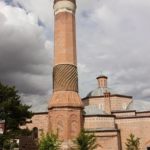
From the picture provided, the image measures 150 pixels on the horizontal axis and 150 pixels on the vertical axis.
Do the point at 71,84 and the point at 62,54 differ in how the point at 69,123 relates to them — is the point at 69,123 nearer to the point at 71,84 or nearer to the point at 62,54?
the point at 71,84

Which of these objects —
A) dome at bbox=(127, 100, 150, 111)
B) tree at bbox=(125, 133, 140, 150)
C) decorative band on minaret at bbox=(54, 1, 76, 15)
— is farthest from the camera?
dome at bbox=(127, 100, 150, 111)

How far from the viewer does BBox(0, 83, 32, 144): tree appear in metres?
23.0

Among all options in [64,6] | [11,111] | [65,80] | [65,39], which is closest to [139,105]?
[65,80]

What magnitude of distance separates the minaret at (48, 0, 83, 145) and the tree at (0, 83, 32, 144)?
3.20 metres

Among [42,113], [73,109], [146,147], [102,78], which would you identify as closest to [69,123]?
[73,109]

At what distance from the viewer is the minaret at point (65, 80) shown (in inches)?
1061

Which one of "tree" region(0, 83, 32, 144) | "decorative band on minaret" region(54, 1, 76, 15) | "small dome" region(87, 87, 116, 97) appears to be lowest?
"tree" region(0, 83, 32, 144)

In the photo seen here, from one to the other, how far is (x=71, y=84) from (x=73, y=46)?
3407 mm

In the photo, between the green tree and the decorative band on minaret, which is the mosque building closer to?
the decorative band on minaret

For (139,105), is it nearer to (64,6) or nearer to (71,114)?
(71,114)

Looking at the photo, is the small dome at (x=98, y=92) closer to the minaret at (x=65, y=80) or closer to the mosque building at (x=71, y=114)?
the mosque building at (x=71, y=114)

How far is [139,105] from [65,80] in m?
12.4

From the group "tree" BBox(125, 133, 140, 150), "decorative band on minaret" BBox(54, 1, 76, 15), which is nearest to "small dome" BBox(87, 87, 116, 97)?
"tree" BBox(125, 133, 140, 150)

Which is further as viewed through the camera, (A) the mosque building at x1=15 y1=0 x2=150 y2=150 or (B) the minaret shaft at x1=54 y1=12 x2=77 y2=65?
(B) the minaret shaft at x1=54 y1=12 x2=77 y2=65
